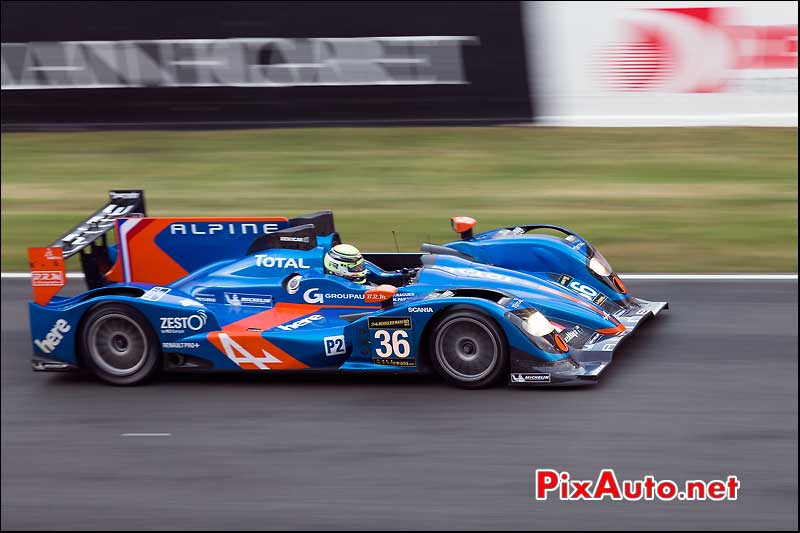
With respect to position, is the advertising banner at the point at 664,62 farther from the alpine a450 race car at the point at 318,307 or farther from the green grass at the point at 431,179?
the alpine a450 race car at the point at 318,307

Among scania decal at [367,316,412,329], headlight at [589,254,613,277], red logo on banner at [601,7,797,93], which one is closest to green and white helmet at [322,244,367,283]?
scania decal at [367,316,412,329]

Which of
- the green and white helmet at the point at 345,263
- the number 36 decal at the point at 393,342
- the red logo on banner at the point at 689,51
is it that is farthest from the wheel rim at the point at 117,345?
the red logo on banner at the point at 689,51

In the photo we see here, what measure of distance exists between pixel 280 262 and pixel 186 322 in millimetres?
886

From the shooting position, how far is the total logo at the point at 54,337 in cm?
859

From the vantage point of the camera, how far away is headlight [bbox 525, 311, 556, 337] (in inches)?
306

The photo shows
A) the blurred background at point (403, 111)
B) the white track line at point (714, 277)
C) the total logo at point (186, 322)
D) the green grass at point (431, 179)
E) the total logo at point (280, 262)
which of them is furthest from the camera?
the blurred background at point (403, 111)

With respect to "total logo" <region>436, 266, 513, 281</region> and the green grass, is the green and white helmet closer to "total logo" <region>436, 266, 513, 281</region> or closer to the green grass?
"total logo" <region>436, 266, 513, 281</region>

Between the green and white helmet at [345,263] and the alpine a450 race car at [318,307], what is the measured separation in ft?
0.22

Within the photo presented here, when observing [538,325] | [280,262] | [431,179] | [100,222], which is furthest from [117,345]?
[431,179]

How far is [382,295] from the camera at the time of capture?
8.12 metres

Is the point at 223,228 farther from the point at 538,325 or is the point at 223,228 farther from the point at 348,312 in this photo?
the point at 538,325

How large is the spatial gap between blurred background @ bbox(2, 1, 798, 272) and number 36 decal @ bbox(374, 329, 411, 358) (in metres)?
5.66

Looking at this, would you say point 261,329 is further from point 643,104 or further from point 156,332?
point 643,104

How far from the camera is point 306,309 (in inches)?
338
